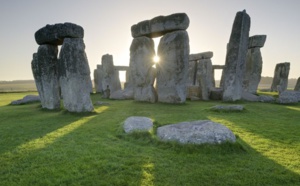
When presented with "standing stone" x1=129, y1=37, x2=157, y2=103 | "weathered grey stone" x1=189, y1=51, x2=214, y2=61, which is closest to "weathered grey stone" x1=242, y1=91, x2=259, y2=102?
"weathered grey stone" x1=189, y1=51, x2=214, y2=61

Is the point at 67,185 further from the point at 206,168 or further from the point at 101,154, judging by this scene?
the point at 206,168

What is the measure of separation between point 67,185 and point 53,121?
4802mm

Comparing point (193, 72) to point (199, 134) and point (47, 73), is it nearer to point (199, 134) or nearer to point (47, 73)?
point (47, 73)

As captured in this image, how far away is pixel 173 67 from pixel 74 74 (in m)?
5.55

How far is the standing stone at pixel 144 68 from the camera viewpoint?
39.9ft

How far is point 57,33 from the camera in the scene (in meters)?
→ 8.06

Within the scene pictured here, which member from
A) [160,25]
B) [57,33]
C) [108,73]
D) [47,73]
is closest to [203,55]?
[160,25]

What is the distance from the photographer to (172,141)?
4.16m

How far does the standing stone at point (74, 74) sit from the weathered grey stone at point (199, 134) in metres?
4.75

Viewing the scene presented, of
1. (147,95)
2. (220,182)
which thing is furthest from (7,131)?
(147,95)

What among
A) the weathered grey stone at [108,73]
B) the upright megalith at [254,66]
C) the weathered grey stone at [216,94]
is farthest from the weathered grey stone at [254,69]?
the weathered grey stone at [108,73]

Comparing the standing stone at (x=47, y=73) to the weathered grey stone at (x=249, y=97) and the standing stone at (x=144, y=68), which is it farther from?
the weathered grey stone at (x=249, y=97)

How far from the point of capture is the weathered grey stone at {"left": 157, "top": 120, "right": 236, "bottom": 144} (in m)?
3.97

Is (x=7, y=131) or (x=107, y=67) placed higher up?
(x=107, y=67)
